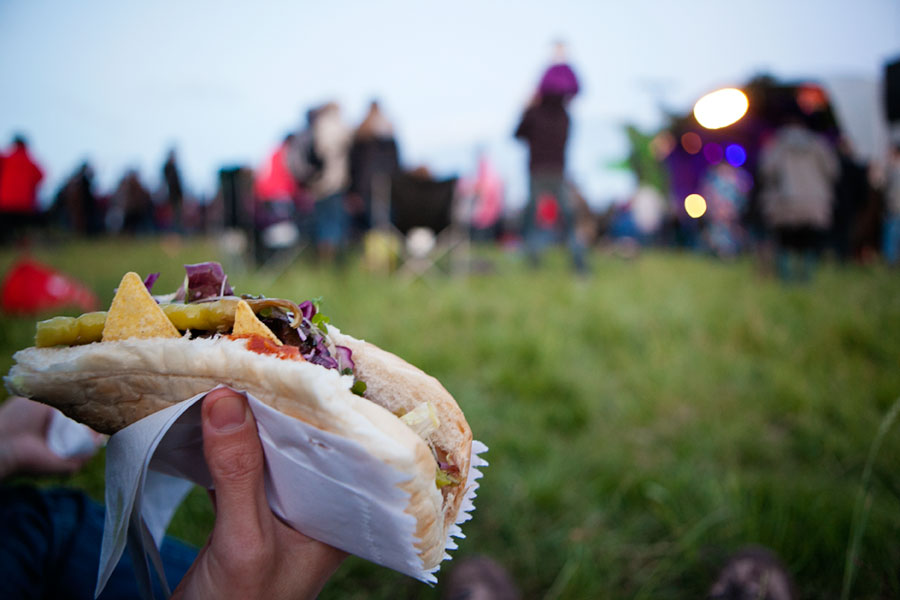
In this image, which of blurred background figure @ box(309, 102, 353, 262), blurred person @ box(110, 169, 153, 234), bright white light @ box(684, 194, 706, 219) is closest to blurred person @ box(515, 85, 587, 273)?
blurred background figure @ box(309, 102, 353, 262)

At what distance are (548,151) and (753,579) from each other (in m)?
5.64

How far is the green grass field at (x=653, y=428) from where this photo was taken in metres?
1.70

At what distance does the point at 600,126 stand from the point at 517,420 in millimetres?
15742

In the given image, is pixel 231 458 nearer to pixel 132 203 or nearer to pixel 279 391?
pixel 279 391

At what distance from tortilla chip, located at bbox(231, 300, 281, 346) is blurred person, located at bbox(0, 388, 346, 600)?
0.47 feet

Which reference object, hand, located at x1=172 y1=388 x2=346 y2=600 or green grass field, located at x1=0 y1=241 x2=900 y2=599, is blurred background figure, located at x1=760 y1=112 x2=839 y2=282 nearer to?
green grass field, located at x1=0 y1=241 x2=900 y2=599

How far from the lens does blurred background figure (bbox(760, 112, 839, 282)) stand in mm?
6131

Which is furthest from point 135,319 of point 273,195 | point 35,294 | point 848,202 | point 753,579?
point 848,202

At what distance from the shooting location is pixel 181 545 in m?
1.39

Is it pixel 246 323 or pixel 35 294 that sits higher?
pixel 246 323

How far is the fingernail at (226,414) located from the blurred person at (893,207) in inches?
416

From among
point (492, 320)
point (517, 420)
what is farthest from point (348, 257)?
point (517, 420)

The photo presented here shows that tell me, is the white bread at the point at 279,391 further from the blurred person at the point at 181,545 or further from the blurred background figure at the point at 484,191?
the blurred background figure at the point at 484,191

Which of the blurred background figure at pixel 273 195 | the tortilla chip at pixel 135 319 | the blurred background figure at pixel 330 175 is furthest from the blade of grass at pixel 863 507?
the blurred background figure at pixel 273 195
